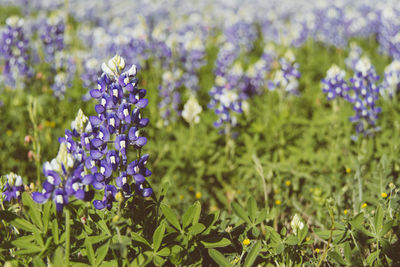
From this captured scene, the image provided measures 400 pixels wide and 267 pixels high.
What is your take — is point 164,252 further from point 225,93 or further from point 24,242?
point 225,93

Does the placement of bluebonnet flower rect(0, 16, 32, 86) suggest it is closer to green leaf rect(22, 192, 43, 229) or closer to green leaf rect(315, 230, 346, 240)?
green leaf rect(22, 192, 43, 229)

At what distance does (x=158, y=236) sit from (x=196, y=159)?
1763mm

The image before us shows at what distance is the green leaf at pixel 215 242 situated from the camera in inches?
80.8

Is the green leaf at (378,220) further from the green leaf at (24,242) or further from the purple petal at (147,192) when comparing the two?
the green leaf at (24,242)

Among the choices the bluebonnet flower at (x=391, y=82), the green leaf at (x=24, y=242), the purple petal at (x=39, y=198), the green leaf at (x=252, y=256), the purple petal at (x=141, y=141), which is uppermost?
the bluebonnet flower at (x=391, y=82)

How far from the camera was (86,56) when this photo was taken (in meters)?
5.92

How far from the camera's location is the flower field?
194 cm

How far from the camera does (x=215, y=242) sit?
209 cm

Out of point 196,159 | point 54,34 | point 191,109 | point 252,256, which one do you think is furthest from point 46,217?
point 54,34

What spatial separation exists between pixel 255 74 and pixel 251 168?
2.13m

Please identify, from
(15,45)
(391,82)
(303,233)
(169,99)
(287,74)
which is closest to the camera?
(303,233)

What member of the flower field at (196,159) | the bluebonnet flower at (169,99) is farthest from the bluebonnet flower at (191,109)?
the bluebonnet flower at (169,99)

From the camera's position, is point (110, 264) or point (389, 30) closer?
point (110, 264)

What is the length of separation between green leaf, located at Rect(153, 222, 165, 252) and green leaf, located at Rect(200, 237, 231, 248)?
0.25 m
